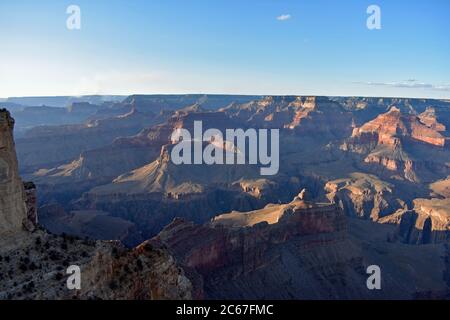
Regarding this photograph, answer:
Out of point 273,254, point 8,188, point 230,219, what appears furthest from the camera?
point 230,219

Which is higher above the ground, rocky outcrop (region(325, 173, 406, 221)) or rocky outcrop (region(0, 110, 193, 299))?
rocky outcrop (region(0, 110, 193, 299))

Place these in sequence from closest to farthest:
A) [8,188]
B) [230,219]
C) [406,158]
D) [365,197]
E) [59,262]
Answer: [59,262]
[8,188]
[230,219]
[365,197]
[406,158]

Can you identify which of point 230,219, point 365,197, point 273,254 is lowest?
point 365,197

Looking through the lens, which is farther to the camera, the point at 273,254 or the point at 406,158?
the point at 406,158

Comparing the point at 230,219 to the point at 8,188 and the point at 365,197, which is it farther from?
the point at 365,197

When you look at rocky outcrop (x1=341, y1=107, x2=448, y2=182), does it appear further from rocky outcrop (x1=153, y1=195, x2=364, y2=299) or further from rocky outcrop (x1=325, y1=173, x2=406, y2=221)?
rocky outcrop (x1=153, y1=195, x2=364, y2=299)

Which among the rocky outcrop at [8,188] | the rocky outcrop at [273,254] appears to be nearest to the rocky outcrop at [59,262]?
the rocky outcrop at [8,188]

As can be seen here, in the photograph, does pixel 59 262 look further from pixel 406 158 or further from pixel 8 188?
pixel 406 158

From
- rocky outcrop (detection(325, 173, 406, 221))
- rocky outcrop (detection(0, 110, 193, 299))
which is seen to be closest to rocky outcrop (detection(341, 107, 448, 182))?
rocky outcrop (detection(325, 173, 406, 221))

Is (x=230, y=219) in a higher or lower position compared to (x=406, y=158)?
lower

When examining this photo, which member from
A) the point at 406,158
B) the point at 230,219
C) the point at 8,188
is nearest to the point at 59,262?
the point at 8,188
